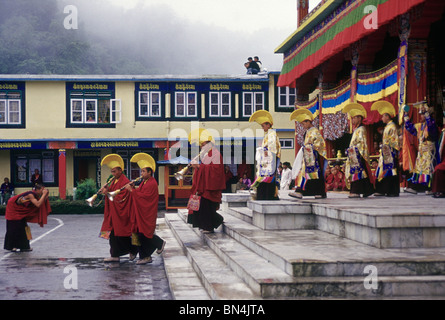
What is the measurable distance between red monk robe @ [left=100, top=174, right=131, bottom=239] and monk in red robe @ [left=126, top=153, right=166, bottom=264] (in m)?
0.12

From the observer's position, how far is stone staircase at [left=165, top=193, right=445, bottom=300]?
517cm

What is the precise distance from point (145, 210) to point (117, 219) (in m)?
0.50

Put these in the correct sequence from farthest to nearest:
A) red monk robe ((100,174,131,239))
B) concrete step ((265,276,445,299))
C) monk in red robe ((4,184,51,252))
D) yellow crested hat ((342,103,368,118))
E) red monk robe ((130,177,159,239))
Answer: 1. monk in red robe ((4,184,51,252))
2. yellow crested hat ((342,103,368,118))
3. red monk robe ((100,174,131,239))
4. red monk robe ((130,177,159,239))
5. concrete step ((265,276,445,299))

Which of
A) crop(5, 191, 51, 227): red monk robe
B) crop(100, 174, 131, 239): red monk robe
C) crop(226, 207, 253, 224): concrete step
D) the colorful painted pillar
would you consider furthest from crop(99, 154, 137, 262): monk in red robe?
the colorful painted pillar

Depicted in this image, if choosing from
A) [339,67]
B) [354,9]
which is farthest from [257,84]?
[354,9]

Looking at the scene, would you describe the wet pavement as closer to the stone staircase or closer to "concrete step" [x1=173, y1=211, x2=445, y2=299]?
the stone staircase

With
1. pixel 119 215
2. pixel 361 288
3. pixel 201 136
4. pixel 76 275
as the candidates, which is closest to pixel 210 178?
pixel 201 136

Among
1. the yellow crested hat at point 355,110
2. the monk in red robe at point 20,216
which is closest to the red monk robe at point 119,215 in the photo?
the monk in red robe at point 20,216

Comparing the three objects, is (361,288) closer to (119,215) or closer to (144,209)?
(144,209)

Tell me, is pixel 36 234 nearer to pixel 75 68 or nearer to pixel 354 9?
pixel 354 9

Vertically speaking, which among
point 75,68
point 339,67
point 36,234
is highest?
point 75,68

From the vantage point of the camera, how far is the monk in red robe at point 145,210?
8.79 meters
